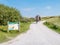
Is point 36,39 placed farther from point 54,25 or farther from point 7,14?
point 7,14

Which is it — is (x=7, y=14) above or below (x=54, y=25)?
above

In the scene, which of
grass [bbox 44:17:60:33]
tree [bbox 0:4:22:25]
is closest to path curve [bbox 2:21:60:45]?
grass [bbox 44:17:60:33]

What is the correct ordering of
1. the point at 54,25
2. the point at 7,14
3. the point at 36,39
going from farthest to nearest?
1. the point at 7,14
2. the point at 54,25
3. the point at 36,39

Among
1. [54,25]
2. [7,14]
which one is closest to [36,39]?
[54,25]

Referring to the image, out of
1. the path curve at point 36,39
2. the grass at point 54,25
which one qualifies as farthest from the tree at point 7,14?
the path curve at point 36,39

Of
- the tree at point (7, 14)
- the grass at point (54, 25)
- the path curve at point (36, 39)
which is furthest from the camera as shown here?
the tree at point (7, 14)

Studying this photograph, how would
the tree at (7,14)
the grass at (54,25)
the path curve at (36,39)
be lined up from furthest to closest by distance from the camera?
the tree at (7,14), the grass at (54,25), the path curve at (36,39)

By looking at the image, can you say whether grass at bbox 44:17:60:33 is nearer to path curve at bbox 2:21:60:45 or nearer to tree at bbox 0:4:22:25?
path curve at bbox 2:21:60:45

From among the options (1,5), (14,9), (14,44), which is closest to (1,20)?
(1,5)

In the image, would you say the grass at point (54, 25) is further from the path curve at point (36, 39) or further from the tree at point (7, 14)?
the tree at point (7, 14)

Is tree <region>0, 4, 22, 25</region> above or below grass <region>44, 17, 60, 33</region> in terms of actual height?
above

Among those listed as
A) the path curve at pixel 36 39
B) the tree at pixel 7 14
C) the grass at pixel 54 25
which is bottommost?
the grass at pixel 54 25

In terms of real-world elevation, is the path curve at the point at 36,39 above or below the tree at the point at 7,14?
below

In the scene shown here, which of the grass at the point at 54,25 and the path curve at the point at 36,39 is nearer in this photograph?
the path curve at the point at 36,39
